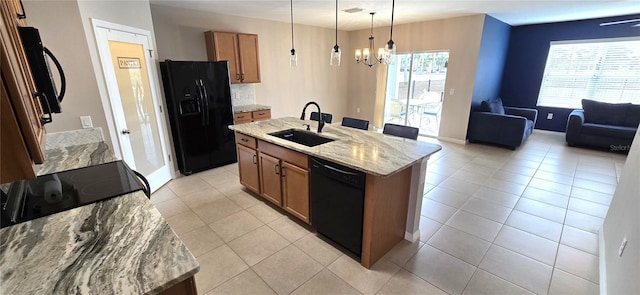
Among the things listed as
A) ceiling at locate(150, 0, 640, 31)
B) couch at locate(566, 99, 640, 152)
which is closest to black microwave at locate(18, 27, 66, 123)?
ceiling at locate(150, 0, 640, 31)

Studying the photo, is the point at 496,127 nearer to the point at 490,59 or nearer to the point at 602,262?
the point at 490,59

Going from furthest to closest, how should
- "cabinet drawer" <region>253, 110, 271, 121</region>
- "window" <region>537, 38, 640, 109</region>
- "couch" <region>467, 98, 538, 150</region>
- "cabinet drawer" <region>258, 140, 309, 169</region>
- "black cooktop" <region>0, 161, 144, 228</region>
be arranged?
1. "window" <region>537, 38, 640, 109</region>
2. "couch" <region>467, 98, 538, 150</region>
3. "cabinet drawer" <region>253, 110, 271, 121</region>
4. "cabinet drawer" <region>258, 140, 309, 169</region>
5. "black cooktop" <region>0, 161, 144, 228</region>

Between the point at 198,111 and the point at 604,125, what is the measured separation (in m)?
7.40

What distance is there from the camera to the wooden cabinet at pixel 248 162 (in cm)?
315

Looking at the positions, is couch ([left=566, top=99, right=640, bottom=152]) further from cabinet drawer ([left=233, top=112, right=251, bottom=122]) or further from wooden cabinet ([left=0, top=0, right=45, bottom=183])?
wooden cabinet ([left=0, top=0, right=45, bottom=183])

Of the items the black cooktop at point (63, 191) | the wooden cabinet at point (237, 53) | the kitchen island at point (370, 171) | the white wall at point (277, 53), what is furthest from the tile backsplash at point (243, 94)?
the black cooktop at point (63, 191)

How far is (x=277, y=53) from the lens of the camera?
566 centimetres

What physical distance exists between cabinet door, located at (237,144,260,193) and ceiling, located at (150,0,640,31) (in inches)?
88.1

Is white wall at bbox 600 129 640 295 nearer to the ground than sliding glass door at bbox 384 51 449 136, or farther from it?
nearer to the ground

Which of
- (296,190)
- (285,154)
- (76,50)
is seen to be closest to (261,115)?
(285,154)

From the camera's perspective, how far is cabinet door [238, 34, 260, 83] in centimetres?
473

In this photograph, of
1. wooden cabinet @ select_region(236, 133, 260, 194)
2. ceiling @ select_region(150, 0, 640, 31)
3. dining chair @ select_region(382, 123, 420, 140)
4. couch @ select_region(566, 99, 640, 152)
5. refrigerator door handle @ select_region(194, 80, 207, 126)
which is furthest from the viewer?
couch @ select_region(566, 99, 640, 152)

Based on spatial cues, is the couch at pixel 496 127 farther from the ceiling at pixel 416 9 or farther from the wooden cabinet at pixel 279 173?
the wooden cabinet at pixel 279 173

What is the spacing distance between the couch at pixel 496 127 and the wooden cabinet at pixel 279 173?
4.60 metres
